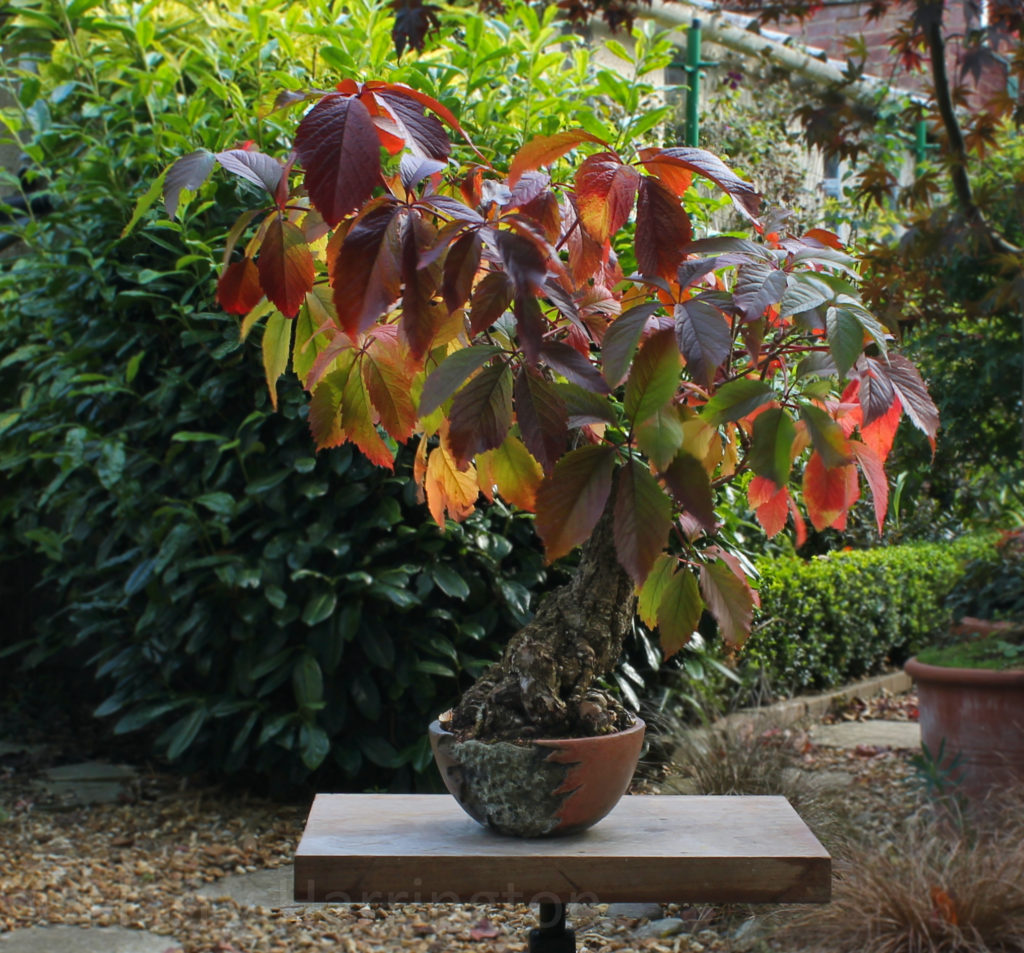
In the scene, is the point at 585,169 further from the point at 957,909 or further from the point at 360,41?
the point at 360,41

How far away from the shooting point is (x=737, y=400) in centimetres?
140

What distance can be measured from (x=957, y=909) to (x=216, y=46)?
3607 mm

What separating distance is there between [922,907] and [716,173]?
2.03 metres

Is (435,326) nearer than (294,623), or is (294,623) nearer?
(435,326)

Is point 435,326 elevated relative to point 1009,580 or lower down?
elevated

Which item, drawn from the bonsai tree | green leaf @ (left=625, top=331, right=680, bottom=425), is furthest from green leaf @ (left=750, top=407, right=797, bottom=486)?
green leaf @ (left=625, top=331, right=680, bottom=425)

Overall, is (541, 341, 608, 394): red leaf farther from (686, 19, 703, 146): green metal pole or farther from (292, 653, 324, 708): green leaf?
(686, 19, 703, 146): green metal pole

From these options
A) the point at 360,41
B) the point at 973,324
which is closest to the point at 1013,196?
the point at 973,324

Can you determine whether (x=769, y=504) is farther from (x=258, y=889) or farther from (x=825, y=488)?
(x=258, y=889)

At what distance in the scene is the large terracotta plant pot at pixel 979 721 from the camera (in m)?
4.15

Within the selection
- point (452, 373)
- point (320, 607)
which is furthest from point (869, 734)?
point (452, 373)

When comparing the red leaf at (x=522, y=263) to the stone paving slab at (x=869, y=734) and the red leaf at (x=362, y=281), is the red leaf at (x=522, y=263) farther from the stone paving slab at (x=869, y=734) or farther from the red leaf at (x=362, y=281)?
the stone paving slab at (x=869, y=734)

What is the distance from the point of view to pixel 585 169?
1.52 metres

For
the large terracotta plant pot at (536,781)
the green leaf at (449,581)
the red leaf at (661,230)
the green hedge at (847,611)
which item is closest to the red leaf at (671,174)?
the red leaf at (661,230)
